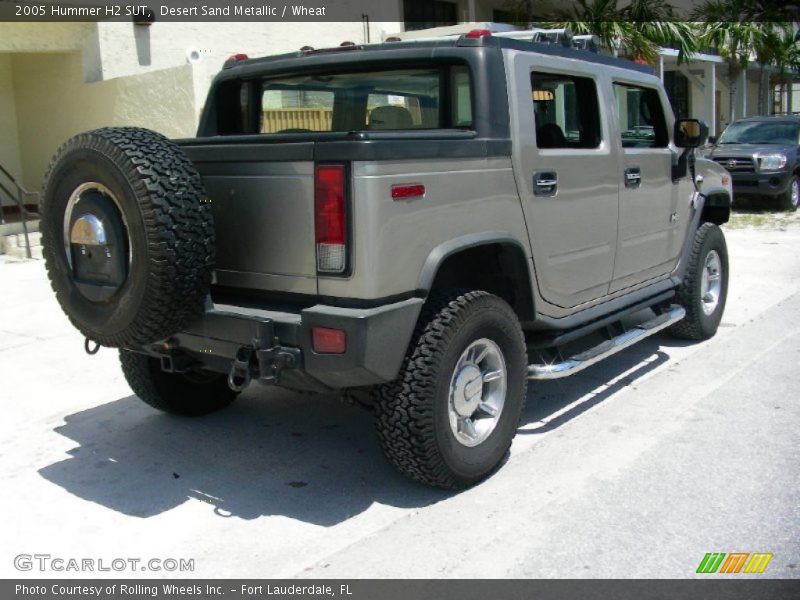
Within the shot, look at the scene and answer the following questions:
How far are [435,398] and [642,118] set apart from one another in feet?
9.90

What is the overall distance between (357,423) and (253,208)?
5.73 feet

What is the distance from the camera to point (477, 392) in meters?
4.10

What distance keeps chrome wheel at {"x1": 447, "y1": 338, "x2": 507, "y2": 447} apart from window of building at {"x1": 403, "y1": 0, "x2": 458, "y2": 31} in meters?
13.9

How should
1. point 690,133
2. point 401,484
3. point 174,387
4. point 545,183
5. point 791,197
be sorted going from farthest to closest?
point 791,197 → point 690,133 → point 174,387 → point 545,183 → point 401,484

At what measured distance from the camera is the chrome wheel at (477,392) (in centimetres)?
398

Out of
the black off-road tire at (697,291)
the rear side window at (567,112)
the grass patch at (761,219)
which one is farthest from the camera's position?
the grass patch at (761,219)

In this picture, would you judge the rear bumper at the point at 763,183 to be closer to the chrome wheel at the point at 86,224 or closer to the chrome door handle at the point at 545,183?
the chrome door handle at the point at 545,183

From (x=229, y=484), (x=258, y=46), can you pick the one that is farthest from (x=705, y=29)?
(x=229, y=484)

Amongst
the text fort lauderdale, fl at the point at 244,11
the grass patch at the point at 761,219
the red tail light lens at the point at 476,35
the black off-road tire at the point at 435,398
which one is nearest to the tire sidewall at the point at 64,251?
the black off-road tire at the point at 435,398

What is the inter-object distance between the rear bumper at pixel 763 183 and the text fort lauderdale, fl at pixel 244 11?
7682mm

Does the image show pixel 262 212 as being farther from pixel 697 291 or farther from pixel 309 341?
pixel 697 291

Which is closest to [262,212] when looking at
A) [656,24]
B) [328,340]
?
[328,340]

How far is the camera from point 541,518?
3.79m

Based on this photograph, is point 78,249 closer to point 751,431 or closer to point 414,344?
point 414,344
